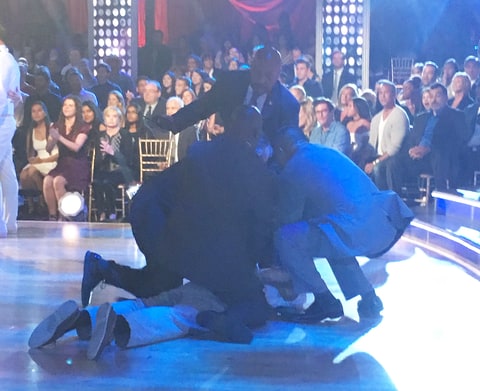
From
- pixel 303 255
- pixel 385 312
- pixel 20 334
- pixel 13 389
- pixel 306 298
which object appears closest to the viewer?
pixel 13 389

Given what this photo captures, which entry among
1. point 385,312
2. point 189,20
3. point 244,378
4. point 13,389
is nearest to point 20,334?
point 13,389

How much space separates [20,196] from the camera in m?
6.79

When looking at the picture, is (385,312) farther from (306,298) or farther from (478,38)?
(478,38)

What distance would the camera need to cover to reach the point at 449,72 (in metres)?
6.30

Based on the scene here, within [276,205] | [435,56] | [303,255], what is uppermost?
[435,56]

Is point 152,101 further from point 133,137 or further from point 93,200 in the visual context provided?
point 93,200

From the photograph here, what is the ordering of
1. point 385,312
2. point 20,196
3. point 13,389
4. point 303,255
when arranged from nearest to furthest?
point 13,389, point 303,255, point 385,312, point 20,196

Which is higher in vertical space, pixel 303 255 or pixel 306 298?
pixel 303 255

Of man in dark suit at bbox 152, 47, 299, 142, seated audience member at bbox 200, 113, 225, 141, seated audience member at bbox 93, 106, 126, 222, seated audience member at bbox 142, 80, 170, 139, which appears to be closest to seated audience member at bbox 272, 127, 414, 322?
man in dark suit at bbox 152, 47, 299, 142

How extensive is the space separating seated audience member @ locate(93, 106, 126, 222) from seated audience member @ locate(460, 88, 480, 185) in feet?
9.50

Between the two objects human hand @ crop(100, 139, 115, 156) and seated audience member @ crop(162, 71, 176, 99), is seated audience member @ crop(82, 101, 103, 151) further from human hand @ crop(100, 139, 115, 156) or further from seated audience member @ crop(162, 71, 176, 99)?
seated audience member @ crop(162, 71, 176, 99)

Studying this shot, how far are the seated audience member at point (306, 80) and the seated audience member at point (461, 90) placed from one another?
Answer: 111 cm

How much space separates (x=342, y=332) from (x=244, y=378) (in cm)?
76

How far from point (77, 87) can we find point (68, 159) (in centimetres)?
66
